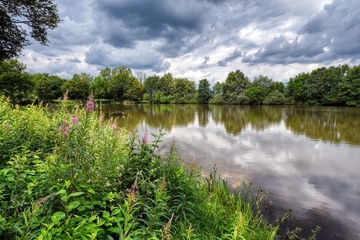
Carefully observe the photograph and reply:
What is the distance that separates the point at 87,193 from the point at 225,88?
239ft

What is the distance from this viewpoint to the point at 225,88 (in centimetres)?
→ 7188

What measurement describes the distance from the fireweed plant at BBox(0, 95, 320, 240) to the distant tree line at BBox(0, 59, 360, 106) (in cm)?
3302

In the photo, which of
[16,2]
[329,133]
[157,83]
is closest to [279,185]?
[329,133]

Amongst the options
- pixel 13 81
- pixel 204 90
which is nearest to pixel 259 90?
pixel 204 90

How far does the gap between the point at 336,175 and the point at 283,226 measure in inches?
197

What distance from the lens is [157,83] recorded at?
3681 inches

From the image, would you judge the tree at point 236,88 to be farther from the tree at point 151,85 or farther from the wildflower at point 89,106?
the wildflower at point 89,106

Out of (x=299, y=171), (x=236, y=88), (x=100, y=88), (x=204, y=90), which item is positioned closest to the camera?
(x=299, y=171)

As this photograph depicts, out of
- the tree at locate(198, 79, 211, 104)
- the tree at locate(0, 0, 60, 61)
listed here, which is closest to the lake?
the tree at locate(0, 0, 60, 61)

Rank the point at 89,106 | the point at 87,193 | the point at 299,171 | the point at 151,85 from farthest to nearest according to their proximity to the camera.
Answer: the point at 151,85 < the point at 299,171 < the point at 89,106 < the point at 87,193

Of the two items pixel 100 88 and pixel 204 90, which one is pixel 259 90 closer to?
pixel 204 90

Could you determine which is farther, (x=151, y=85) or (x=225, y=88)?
(x=151, y=85)

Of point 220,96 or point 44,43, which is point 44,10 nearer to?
point 44,43

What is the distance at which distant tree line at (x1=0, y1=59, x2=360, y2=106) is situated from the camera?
171 feet
